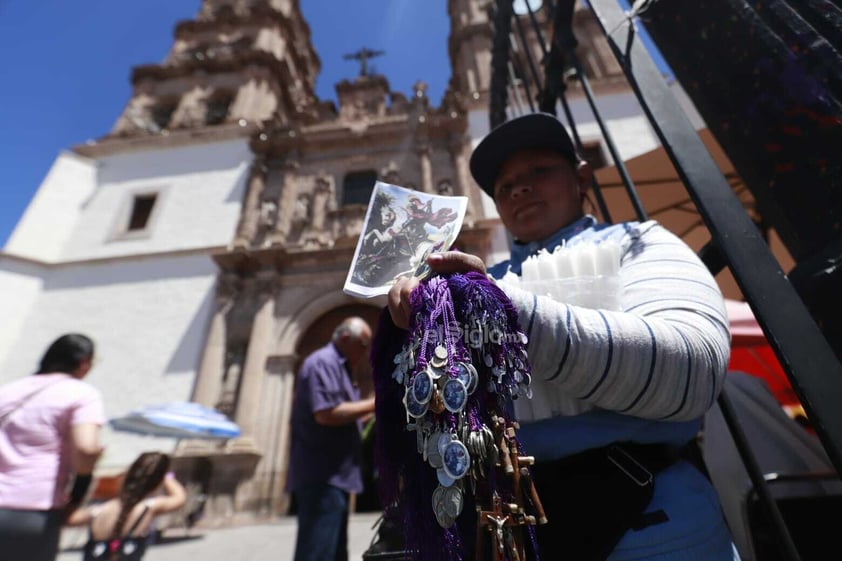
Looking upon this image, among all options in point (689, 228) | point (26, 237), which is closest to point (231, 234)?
point (26, 237)

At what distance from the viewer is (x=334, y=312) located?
8094mm

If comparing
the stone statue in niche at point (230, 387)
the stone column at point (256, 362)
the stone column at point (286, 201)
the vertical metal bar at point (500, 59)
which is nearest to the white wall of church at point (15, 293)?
the stone statue in niche at point (230, 387)

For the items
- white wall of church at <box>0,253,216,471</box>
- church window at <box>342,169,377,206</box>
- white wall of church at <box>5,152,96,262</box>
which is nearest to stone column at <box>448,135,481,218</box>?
church window at <box>342,169,377,206</box>

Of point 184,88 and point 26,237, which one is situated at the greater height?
point 184,88

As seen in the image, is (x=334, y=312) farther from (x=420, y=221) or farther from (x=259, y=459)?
(x=420, y=221)

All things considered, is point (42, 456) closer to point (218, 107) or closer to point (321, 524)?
point (321, 524)

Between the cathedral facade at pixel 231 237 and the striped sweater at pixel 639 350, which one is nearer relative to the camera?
the striped sweater at pixel 639 350

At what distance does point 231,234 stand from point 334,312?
349cm

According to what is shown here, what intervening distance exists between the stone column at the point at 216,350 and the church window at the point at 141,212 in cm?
356

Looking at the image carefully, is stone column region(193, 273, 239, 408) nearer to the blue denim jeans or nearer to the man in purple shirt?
the man in purple shirt

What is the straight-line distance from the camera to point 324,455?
228cm

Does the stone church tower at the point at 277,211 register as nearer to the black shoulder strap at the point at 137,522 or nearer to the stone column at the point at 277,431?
the stone column at the point at 277,431

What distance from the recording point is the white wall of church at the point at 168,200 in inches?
372

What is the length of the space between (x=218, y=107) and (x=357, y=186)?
22.5 ft
